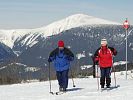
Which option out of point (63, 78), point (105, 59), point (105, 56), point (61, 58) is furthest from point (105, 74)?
point (61, 58)

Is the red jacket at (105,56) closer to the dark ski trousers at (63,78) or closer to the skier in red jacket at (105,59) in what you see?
the skier in red jacket at (105,59)

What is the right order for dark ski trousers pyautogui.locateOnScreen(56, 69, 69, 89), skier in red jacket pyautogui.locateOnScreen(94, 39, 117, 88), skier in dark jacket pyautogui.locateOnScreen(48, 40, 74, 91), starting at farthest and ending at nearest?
dark ski trousers pyautogui.locateOnScreen(56, 69, 69, 89), skier in dark jacket pyautogui.locateOnScreen(48, 40, 74, 91), skier in red jacket pyautogui.locateOnScreen(94, 39, 117, 88)

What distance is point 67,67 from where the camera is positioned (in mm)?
18125

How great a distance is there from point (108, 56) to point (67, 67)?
1.57 m

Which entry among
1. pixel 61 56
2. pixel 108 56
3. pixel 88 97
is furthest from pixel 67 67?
pixel 88 97

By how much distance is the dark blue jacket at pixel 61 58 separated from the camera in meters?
18.0

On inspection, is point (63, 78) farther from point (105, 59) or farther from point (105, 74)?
point (105, 59)

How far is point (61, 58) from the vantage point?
18031 millimetres

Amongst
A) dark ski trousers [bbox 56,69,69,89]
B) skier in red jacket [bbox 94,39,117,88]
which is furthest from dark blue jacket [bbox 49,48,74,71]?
skier in red jacket [bbox 94,39,117,88]

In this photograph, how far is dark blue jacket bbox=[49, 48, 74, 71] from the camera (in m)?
18.0

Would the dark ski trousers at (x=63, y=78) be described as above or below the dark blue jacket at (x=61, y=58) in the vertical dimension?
below

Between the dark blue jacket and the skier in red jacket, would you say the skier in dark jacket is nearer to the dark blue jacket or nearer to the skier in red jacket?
the dark blue jacket

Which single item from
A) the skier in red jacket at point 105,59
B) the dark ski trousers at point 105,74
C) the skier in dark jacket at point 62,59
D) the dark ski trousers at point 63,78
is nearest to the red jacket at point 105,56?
the skier in red jacket at point 105,59

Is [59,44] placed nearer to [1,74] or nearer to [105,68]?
[105,68]
